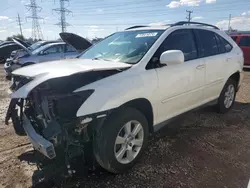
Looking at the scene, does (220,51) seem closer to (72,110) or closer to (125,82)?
(125,82)

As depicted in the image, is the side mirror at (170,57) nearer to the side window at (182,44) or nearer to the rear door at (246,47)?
the side window at (182,44)

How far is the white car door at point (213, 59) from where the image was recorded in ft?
13.7

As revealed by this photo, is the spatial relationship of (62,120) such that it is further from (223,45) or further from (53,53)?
(53,53)

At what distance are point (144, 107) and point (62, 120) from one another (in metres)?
1.13

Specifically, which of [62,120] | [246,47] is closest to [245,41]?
[246,47]

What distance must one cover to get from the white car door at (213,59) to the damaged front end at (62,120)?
6.98 ft

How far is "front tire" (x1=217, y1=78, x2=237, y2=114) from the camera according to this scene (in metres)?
4.88

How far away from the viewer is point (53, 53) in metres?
10.5

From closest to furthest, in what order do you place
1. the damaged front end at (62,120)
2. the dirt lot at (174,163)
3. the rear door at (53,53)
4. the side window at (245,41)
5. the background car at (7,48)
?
the damaged front end at (62,120)
the dirt lot at (174,163)
the background car at (7,48)
the rear door at (53,53)
the side window at (245,41)

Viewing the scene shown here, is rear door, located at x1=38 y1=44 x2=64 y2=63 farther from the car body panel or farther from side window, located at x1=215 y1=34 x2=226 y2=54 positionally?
side window, located at x1=215 y1=34 x2=226 y2=54

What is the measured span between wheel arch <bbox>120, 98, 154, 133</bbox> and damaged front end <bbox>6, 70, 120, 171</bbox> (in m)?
0.44

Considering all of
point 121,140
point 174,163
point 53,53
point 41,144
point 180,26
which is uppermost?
point 180,26

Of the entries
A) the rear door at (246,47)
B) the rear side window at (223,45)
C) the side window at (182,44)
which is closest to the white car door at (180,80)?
the side window at (182,44)

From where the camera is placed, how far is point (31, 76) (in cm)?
249
